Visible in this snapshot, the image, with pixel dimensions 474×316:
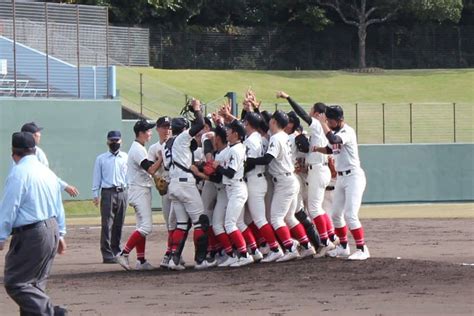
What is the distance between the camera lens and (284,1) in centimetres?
6128

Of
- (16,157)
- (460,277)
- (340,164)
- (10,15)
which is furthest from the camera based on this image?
(10,15)

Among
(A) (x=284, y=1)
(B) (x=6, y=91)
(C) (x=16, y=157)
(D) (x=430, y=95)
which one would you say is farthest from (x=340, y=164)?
(A) (x=284, y=1)

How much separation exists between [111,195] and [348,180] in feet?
14.9

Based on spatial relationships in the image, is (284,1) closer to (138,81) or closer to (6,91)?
(138,81)

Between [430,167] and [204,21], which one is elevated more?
[204,21]

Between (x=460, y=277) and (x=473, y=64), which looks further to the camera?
(x=473, y=64)

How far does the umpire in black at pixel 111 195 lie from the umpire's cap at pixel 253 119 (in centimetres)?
333

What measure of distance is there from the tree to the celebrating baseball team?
46.2 meters

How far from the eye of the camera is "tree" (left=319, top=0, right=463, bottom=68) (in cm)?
6116

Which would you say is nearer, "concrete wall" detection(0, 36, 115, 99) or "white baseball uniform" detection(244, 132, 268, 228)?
"white baseball uniform" detection(244, 132, 268, 228)

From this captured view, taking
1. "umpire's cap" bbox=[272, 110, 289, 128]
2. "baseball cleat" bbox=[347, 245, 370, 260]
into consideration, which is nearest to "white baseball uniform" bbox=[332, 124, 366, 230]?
"baseball cleat" bbox=[347, 245, 370, 260]

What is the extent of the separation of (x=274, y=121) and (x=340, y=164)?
109cm

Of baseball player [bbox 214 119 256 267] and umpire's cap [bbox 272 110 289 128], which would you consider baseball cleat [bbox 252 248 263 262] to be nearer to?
baseball player [bbox 214 119 256 267]

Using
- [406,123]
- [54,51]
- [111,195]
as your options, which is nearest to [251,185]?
[111,195]
